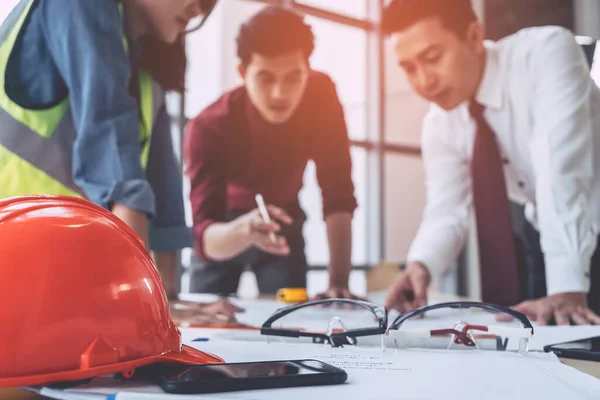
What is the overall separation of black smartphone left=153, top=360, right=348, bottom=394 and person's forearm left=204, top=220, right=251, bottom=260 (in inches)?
48.4

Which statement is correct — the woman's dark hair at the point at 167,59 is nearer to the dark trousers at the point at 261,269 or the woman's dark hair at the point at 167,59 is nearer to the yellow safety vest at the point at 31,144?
the yellow safety vest at the point at 31,144

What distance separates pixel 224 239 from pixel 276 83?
0.50 m

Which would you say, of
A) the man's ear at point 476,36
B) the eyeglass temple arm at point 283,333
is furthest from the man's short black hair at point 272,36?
the eyeglass temple arm at point 283,333

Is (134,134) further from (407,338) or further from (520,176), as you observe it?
(520,176)

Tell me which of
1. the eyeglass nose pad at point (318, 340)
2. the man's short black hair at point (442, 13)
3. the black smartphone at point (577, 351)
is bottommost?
the black smartphone at point (577, 351)

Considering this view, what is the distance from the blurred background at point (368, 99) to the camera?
5.19ft

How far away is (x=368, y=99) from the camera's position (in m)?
1.96

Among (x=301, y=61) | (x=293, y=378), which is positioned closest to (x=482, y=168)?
(x=301, y=61)

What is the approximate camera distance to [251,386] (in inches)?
13.4

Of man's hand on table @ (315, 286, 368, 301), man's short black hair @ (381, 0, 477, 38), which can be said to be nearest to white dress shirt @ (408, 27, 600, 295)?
man's short black hair @ (381, 0, 477, 38)

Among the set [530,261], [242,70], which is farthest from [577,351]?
[242,70]

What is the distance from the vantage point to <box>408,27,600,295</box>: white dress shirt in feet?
4.14

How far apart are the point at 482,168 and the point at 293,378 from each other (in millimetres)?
1317

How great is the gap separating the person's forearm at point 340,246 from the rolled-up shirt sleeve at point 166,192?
0.47 metres
